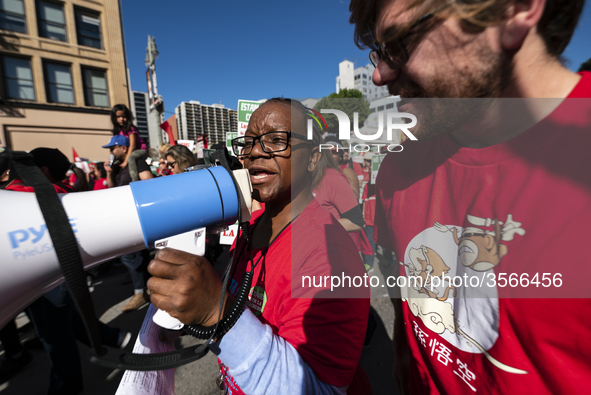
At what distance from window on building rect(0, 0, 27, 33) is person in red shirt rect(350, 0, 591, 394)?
20.5m

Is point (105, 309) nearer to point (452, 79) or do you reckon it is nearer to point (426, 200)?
point (426, 200)

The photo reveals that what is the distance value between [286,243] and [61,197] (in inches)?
31.4

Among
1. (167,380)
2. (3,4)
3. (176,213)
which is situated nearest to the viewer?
(176,213)

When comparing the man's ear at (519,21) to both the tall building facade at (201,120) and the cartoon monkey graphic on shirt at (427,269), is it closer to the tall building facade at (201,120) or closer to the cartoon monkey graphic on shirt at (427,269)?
the cartoon monkey graphic on shirt at (427,269)

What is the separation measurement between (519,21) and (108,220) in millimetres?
1344

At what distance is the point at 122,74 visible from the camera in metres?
15.4

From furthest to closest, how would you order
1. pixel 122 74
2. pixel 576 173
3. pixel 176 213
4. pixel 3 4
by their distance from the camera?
pixel 122 74 → pixel 3 4 → pixel 176 213 → pixel 576 173

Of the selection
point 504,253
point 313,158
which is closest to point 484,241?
point 504,253

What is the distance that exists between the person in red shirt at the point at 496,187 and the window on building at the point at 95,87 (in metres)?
18.7

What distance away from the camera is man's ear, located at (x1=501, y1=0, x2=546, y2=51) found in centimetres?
72

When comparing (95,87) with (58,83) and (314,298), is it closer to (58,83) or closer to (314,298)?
(58,83)

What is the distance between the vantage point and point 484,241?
0.86 meters

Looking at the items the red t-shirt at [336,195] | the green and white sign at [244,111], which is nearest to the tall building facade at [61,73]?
the green and white sign at [244,111]

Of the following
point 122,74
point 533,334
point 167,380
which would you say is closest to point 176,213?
point 167,380
